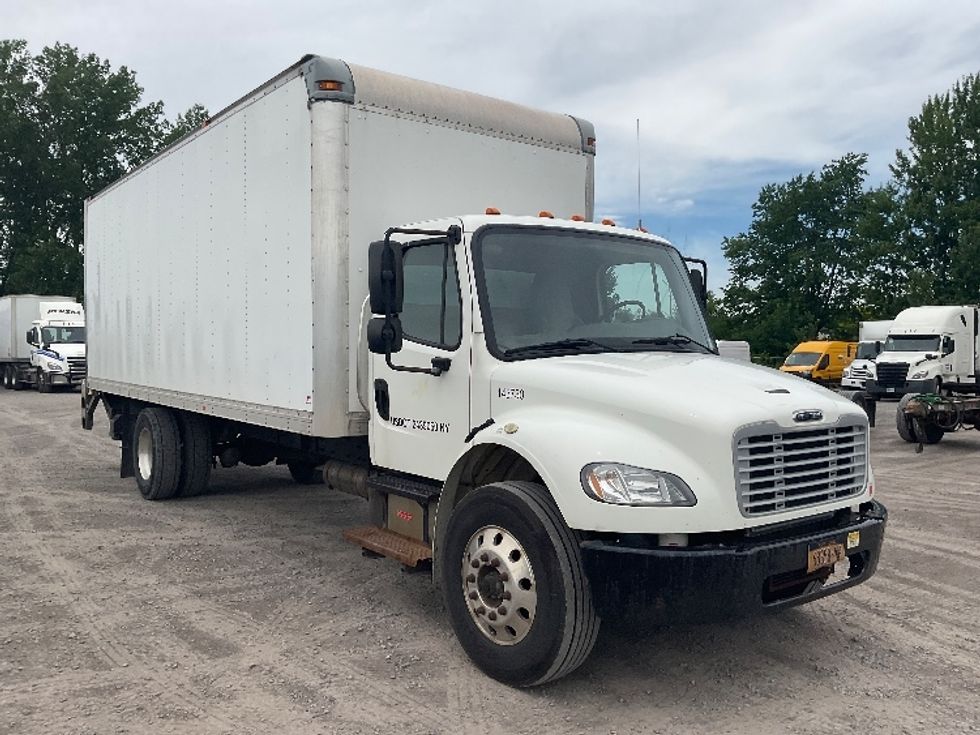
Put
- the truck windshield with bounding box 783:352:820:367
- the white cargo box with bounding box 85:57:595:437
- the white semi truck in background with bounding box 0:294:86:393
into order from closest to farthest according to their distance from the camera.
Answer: the white cargo box with bounding box 85:57:595:437 → the white semi truck in background with bounding box 0:294:86:393 → the truck windshield with bounding box 783:352:820:367

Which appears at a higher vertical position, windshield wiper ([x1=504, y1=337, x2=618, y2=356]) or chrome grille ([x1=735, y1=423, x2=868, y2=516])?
windshield wiper ([x1=504, y1=337, x2=618, y2=356])

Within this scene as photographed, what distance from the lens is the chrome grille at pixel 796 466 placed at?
12.8 feet

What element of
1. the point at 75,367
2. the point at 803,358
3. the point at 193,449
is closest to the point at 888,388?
the point at 803,358

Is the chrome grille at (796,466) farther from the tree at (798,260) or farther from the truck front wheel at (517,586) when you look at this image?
the tree at (798,260)

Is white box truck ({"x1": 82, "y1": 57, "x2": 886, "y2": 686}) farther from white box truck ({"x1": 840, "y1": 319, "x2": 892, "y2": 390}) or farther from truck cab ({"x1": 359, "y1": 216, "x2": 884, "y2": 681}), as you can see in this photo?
white box truck ({"x1": 840, "y1": 319, "x2": 892, "y2": 390})

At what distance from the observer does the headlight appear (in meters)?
3.82

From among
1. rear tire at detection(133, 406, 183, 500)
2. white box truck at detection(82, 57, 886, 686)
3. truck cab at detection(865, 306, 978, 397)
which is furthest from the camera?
truck cab at detection(865, 306, 978, 397)

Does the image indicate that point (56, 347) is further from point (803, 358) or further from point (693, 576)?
point (693, 576)

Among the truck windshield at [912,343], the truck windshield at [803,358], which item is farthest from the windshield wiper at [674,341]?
the truck windshield at [803,358]

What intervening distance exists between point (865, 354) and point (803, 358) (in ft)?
25.0

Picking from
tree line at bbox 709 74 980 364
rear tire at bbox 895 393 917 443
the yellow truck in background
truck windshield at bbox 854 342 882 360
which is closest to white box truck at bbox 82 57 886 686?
rear tire at bbox 895 393 917 443

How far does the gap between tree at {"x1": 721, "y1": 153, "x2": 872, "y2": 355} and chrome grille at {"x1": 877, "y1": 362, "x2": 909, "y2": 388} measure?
2905 cm

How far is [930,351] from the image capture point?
22562 millimetres

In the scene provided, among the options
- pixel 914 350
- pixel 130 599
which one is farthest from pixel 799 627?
pixel 914 350
